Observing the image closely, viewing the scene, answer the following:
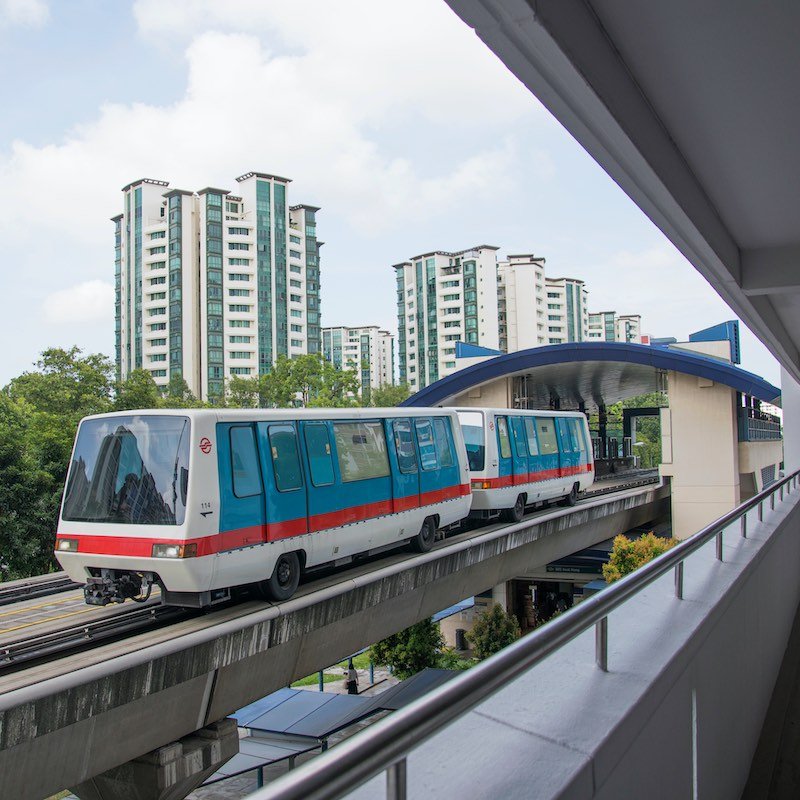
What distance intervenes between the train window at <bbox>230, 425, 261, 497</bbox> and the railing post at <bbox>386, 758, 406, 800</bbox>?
327 inches

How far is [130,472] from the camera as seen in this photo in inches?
382

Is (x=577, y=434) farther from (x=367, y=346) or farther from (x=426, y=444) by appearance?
(x=367, y=346)

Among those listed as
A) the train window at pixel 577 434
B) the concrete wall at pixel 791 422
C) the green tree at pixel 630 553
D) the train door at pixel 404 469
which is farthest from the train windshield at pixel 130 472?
the green tree at pixel 630 553

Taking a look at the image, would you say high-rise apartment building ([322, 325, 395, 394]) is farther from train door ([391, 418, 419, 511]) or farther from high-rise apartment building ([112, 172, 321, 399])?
train door ([391, 418, 419, 511])

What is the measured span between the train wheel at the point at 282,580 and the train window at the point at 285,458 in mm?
953

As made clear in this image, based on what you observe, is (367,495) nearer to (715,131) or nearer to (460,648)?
(715,131)

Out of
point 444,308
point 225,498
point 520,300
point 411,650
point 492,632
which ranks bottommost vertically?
point 411,650

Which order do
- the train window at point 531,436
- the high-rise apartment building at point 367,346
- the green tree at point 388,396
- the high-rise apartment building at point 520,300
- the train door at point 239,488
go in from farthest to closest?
the high-rise apartment building at point 367,346 → the high-rise apartment building at point 520,300 → the green tree at point 388,396 → the train window at point 531,436 → the train door at point 239,488

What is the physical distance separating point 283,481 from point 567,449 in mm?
13147

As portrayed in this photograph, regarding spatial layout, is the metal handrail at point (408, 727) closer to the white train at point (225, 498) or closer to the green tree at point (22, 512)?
the white train at point (225, 498)

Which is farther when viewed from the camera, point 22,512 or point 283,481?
point 22,512

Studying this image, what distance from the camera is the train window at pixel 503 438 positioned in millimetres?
18203

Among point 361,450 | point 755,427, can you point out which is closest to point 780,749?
point 361,450

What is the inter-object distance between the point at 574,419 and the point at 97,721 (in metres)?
17.3
